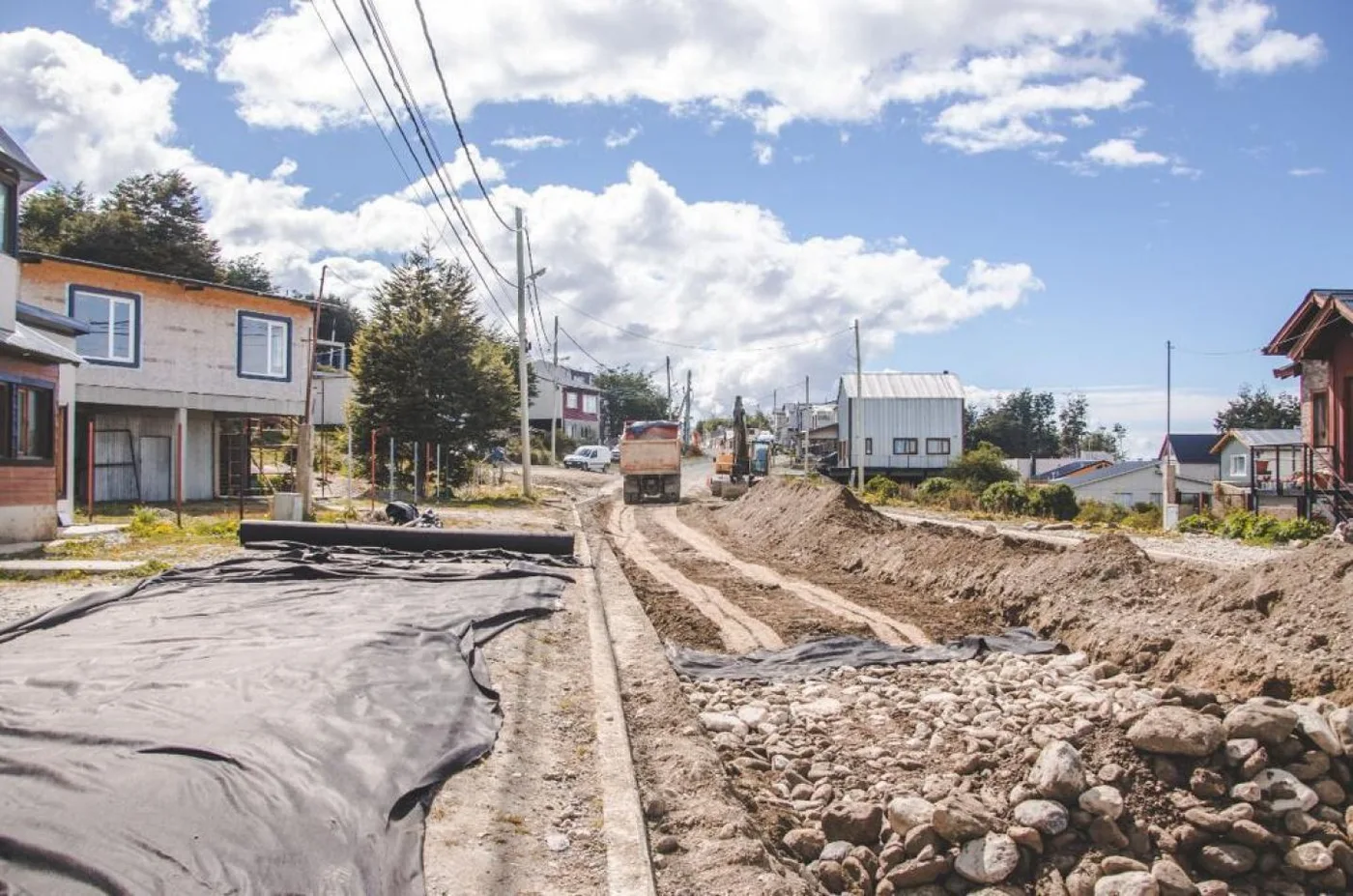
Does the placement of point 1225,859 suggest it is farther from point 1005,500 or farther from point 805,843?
point 1005,500

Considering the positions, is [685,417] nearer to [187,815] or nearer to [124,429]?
[124,429]

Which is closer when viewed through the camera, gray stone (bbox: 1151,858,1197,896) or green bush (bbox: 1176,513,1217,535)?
gray stone (bbox: 1151,858,1197,896)

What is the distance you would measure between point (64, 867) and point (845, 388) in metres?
48.9

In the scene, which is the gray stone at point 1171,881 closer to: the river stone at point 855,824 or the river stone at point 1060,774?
the river stone at point 1060,774

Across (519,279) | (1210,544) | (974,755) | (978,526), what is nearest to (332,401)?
(519,279)

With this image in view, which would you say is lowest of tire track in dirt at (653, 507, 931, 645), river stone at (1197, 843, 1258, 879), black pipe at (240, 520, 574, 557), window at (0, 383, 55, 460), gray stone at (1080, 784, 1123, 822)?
river stone at (1197, 843, 1258, 879)

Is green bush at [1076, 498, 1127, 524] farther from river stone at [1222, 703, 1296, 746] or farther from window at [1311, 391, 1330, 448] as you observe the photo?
river stone at [1222, 703, 1296, 746]

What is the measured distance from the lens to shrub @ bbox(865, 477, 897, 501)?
103 feet

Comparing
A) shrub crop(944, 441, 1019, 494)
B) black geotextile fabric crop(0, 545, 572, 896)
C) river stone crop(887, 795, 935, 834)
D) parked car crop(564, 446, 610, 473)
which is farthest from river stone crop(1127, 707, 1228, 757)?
parked car crop(564, 446, 610, 473)

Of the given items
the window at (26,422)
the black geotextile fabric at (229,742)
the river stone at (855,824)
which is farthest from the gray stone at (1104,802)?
the window at (26,422)

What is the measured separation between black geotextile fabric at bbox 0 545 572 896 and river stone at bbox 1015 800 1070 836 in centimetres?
289

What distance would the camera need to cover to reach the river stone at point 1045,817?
5145 mm

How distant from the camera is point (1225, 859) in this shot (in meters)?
5.07

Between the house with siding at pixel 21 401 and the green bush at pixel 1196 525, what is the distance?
20.0m
